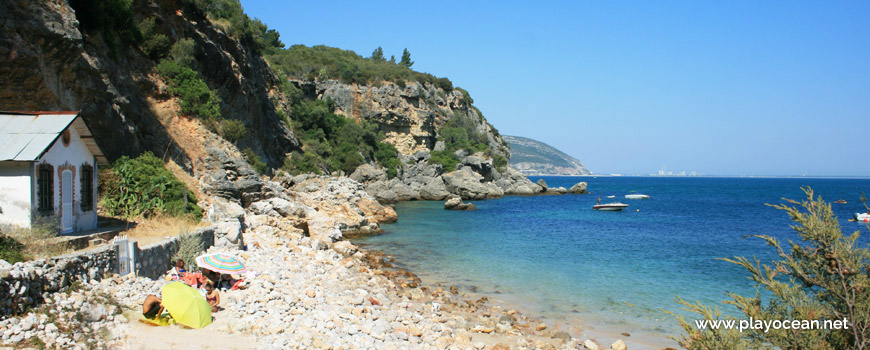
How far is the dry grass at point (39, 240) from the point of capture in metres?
8.55

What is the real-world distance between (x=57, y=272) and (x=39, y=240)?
181cm

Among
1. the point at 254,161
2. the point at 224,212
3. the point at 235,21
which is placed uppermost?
the point at 235,21

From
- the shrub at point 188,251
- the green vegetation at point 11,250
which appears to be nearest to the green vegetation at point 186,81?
the shrub at point 188,251

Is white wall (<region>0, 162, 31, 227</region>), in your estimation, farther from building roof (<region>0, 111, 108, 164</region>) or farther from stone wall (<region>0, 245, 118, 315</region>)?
stone wall (<region>0, 245, 118, 315</region>)

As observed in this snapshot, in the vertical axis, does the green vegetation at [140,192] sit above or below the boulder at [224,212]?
above

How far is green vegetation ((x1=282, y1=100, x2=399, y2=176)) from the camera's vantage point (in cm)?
4894

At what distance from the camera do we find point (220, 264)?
35.7 ft

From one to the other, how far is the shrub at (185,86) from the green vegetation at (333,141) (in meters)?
16.7

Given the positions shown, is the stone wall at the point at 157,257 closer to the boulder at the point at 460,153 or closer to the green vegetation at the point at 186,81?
the green vegetation at the point at 186,81

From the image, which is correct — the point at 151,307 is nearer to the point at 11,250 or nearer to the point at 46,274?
the point at 46,274

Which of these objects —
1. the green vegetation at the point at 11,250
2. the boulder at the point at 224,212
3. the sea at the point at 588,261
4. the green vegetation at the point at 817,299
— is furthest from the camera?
the boulder at the point at 224,212

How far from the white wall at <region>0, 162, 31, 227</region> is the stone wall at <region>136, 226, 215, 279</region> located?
2311 millimetres

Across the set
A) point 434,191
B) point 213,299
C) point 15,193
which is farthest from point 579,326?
point 434,191

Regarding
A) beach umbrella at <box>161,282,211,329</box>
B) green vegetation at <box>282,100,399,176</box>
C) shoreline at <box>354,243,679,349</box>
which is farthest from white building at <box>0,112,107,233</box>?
green vegetation at <box>282,100,399,176</box>
